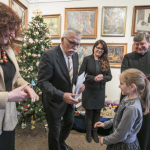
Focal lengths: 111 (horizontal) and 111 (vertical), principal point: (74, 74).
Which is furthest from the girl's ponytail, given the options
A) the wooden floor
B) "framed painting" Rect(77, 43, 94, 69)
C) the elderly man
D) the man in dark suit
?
"framed painting" Rect(77, 43, 94, 69)

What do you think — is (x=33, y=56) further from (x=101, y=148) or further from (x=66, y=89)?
(x=101, y=148)

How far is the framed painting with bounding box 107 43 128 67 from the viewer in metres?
3.39

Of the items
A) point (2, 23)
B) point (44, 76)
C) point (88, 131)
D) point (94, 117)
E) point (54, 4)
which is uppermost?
point (54, 4)

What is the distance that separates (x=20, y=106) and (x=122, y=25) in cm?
352

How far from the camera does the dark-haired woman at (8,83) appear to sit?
822 millimetres

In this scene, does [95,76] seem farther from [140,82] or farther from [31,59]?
[31,59]

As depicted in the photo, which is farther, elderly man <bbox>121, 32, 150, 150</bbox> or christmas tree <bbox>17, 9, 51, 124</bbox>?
christmas tree <bbox>17, 9, 51, 124</bbox>

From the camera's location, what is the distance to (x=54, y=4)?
350 cm

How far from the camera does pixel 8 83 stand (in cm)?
105

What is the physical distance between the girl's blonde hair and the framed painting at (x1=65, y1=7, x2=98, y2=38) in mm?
2577

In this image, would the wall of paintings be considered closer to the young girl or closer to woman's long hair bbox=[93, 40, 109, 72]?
woman's long hair bbox=[93, 40, 109, 72]

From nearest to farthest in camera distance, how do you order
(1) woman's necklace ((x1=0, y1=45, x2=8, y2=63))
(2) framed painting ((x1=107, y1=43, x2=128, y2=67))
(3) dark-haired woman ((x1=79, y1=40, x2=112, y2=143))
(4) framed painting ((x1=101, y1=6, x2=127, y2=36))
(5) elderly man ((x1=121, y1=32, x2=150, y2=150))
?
(1) woman's necklace ((x1=0, y1=45, x2=8, y2=63)), (5) elderly man ((x1=121, y1=32, x2=150, y2=150)), (3) dark-haired woman ((x1=79, y1=40, x2=112, y2=143)), (4) framed painting ((x1=101, y1=6, x2=127, y2=36)), (2) framed painting ((x1=107, y1=43, x2=128, y2=67))

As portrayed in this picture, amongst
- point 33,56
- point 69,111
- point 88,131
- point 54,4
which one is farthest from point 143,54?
point 54,4

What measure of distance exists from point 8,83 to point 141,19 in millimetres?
3745
